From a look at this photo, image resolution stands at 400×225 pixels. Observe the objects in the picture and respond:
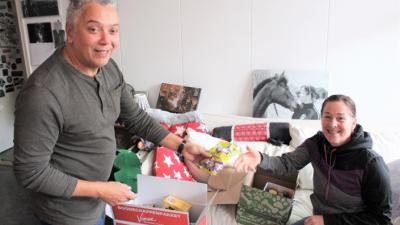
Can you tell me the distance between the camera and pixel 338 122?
1.33 metres

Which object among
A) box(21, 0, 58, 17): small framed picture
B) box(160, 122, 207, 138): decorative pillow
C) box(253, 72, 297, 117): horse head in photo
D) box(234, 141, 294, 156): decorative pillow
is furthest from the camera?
box(21, 0, 58, 17): small framed picture

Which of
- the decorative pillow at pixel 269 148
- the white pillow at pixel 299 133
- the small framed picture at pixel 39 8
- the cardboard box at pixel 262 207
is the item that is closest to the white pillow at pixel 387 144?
the white pillow at pixel 299 133

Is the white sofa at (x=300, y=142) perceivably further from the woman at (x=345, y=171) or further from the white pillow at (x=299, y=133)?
the woman at (x=345, y=171)

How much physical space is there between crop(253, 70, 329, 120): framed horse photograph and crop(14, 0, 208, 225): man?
1582mm

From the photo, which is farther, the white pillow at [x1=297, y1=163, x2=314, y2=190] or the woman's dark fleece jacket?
the white pillow at [x1=297, y1=163, x2=314, y2=190]

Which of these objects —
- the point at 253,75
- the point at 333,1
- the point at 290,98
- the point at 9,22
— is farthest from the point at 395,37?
the point at 9,22

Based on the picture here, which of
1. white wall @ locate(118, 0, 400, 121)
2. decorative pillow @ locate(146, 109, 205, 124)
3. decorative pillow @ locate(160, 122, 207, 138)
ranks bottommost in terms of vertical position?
decorative pillow @ locate(160, 122, 207, 138)

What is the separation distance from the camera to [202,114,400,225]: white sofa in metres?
1.70

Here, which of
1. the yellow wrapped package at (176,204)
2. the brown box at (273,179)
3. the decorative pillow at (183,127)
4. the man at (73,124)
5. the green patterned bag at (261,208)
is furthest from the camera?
the decorative pillow at (183,127)

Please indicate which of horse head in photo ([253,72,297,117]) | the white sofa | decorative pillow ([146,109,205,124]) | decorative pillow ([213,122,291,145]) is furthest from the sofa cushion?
decorative pillow ([146,109,205,124])

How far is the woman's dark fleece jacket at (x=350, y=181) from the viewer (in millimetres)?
1254

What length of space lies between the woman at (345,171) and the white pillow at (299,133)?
0.72m

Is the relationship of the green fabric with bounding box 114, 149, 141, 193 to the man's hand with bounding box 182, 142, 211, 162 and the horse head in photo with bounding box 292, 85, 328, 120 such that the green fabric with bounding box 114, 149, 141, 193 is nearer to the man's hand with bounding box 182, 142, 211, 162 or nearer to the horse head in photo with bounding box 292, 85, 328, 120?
the man's hand with bounding box 182, 142, 211, 162

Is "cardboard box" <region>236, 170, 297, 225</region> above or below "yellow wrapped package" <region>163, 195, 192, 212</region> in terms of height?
below
